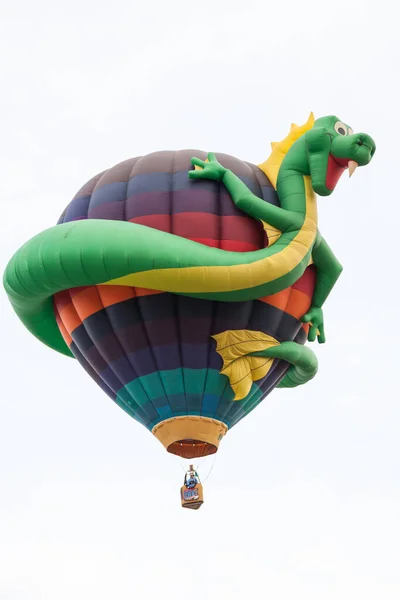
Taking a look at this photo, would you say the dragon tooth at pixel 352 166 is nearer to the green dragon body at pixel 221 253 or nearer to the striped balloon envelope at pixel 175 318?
the green dragon body at pixel 221 253

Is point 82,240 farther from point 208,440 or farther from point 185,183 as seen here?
point 208,440

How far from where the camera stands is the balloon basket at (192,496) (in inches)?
830

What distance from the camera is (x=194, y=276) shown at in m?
19.5

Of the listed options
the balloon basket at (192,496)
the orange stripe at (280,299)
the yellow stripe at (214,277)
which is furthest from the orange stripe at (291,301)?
the balloon basket at (192,496)

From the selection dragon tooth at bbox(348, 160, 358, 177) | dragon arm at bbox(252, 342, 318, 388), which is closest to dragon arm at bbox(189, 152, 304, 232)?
dragon tooth at bbox(348, 160, 358, 177)

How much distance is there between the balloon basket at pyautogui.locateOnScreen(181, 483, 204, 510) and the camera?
2109 cm

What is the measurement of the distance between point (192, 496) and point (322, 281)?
3.39 m

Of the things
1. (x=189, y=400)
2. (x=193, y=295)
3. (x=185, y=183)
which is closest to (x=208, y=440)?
(x=189, y=400)

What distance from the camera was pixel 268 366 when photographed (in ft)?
67.9

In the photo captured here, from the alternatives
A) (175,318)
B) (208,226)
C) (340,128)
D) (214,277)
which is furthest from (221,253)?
(340,128)

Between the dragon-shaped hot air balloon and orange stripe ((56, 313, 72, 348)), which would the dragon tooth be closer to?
the dragon-shaped hot air balloon

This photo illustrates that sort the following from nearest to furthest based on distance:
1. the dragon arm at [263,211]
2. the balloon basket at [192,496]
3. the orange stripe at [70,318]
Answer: the dragon arm at [263,211]
the orange stripe at [70,318]
the balloon basket at [192,496]

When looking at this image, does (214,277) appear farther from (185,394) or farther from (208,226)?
(185,394)

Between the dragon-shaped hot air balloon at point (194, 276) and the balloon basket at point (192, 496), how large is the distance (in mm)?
498
